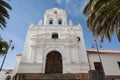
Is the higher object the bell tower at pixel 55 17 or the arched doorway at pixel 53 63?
the bell tower at pixel 55 17

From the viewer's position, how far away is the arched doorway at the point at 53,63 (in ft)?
65.9

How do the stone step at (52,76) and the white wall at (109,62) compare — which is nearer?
the stone step at (52,76)

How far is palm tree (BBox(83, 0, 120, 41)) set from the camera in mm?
12641

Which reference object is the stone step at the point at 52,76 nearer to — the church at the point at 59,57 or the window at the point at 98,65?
the church at the point at 59,57

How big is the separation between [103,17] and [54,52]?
439 inches

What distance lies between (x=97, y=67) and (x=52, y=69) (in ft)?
22.5

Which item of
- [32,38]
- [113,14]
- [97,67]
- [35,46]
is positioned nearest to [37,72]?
[35,46]

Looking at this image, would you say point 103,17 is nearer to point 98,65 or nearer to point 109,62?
point 98,65

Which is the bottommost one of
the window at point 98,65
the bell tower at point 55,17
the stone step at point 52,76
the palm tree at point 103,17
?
the stone step at point 52,76

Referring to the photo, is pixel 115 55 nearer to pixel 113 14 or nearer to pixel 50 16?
pixel 113 14

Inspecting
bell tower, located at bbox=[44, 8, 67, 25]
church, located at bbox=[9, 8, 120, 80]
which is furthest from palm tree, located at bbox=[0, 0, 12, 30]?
bell tower, located at bbox=[44, 8, 67, 25]

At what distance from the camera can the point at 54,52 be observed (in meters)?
22.3

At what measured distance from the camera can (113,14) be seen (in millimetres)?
13156

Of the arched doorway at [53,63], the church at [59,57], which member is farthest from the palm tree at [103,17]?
the arched doorway at [53,63]
